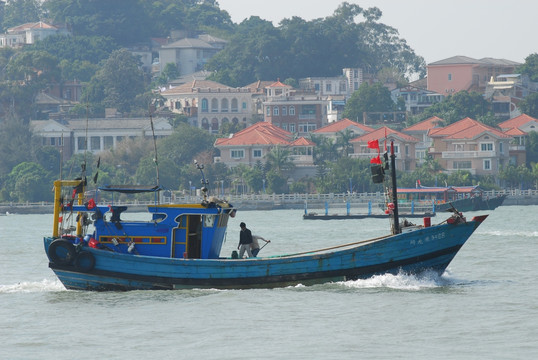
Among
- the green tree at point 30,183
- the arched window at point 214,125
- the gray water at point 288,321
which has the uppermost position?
the arched window at point 214,125

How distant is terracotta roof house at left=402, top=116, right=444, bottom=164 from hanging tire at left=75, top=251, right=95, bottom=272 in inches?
4270

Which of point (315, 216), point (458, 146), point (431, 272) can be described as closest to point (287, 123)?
point (458, 146)

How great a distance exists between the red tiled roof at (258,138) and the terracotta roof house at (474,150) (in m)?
15.4

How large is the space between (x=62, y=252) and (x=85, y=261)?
2.15 ft

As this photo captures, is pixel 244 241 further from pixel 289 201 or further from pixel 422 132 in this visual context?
pixel 422 132

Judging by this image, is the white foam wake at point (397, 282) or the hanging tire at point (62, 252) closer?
the white foam wake at point (397, 282)

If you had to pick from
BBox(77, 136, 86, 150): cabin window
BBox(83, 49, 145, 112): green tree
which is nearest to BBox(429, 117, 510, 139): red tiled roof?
BBox(77, 136, 86, 150): cabin window

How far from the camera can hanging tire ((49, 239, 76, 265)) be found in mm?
37656

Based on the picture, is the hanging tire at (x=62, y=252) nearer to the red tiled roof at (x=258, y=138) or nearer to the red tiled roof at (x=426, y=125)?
the red tiled roof at (x=258, y=138)

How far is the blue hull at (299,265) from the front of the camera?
36.8 meters

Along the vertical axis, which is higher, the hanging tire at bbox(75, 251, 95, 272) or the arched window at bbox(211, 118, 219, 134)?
the arched window at bbox(211, 118, 219, 134)

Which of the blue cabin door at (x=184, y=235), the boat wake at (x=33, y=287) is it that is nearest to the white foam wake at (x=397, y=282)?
the blue cabin door at (x=184, y=235)

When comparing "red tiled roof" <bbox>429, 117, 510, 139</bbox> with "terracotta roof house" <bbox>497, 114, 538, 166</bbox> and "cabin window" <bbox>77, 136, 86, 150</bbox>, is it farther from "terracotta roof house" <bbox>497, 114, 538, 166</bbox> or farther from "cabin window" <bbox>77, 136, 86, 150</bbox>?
"cabin window" <bbox>77, 136, 86, 150</bbox>

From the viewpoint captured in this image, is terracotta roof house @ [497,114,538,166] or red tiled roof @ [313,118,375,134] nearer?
terracotta roof house @ [497,114,538,166]
